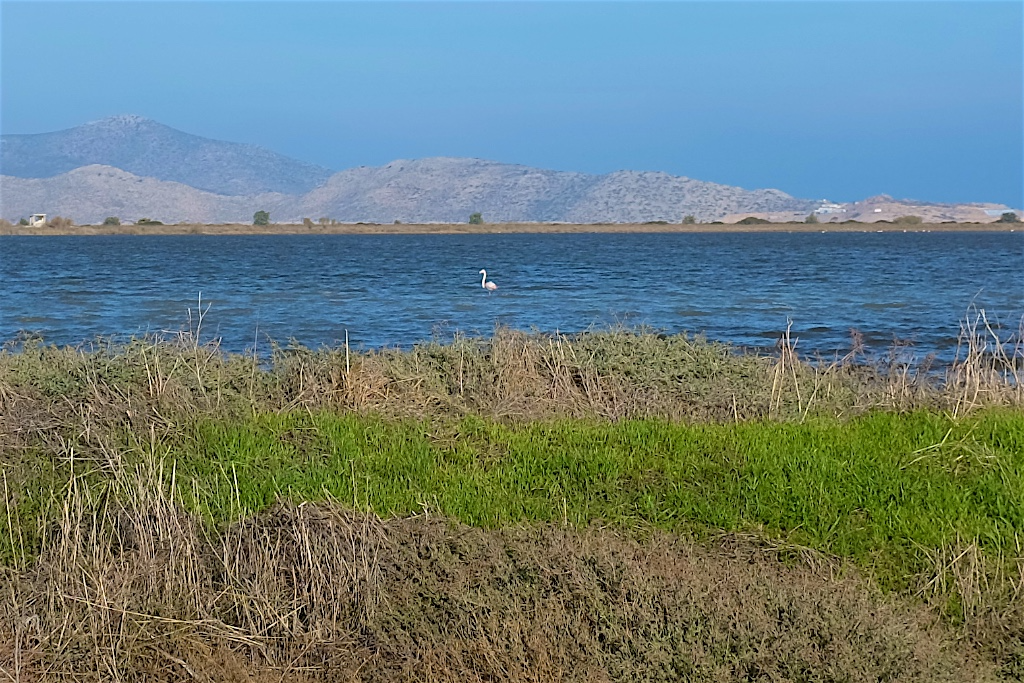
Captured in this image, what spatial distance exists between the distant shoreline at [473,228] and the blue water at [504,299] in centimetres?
8905

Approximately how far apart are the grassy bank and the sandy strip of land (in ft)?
441

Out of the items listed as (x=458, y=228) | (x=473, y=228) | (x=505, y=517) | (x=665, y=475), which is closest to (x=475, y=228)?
(x=473, y=228)

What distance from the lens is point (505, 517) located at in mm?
6660

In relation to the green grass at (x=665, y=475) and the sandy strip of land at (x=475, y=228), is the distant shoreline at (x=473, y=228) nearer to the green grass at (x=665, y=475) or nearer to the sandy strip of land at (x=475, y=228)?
the sandy strip of land at (x=475, y=228)

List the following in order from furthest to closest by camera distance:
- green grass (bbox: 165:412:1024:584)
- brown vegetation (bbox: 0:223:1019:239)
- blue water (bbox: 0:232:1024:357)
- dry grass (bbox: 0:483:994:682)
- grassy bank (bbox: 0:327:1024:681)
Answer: brown vegetation (bbox: 0:223:1019:239)
blue water (bbox: 0:232:1024:357)
green grass (bbox: 165:412:1024:584)
grassy bank (bbox: 0:327:1024:681)
dry grass (bbox: 0:483:994:682)

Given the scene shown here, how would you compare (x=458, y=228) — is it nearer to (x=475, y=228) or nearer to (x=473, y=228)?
(x=473, y=228)

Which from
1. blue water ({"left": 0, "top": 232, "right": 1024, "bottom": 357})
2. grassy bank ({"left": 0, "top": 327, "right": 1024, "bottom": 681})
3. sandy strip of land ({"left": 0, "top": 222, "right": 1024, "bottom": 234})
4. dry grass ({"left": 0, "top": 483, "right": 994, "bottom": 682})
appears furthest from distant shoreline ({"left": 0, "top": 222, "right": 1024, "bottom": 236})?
dry grass ({"left": 0, "top": 483, "right": 994, "bottom": 682})

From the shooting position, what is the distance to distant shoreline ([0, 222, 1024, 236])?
462 ft

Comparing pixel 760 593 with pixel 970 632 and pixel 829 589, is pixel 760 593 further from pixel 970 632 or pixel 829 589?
pixel 970 632

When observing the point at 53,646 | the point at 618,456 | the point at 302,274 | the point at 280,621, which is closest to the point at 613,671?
the point at 280,621

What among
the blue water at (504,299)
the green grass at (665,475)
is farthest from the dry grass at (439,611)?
the blue water at (504,299)

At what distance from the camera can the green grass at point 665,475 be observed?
6539 millimetres

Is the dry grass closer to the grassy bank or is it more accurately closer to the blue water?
the grassy bank

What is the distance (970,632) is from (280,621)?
124 inches
